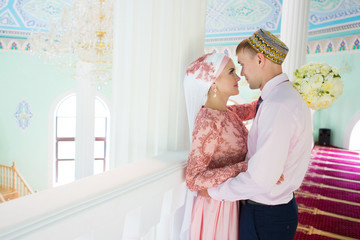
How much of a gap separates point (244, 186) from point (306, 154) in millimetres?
430

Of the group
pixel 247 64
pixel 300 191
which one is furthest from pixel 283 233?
pixel 300 191

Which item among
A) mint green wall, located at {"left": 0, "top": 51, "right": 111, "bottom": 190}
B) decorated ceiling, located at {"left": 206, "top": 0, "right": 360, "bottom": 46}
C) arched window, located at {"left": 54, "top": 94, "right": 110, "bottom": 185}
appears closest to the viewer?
decorated ceiling, located at {"left": 206, "top": 0, "right": 360, "bottom": 46}

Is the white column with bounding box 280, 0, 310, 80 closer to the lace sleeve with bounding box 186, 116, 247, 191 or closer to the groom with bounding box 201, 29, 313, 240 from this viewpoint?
the groom with bounding box 201, 29, 313, 240

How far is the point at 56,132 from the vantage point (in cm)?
1062

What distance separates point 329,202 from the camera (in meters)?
4.33

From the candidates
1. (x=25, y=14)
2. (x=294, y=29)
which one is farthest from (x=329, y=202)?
(x=25, y=14)

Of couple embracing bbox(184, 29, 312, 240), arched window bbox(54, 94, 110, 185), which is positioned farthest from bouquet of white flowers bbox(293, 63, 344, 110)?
arched window bbox(54, 94, 110, 185)

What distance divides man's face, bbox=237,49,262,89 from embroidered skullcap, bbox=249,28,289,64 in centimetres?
6

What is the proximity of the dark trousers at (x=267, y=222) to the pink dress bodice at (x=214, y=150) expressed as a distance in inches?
11.1

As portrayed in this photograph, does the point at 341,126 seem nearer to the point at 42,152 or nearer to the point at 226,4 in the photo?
the point at 226,4

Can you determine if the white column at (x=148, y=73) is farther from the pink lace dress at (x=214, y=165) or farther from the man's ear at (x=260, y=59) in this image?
the man's ear at (x=260, y=59)

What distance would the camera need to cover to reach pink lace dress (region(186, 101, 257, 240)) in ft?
5.59

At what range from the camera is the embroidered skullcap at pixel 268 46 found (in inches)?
68.2

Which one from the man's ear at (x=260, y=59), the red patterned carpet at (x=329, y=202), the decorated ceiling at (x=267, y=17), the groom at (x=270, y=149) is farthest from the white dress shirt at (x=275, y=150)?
the decorated ceiling at (x=267, y=17)
